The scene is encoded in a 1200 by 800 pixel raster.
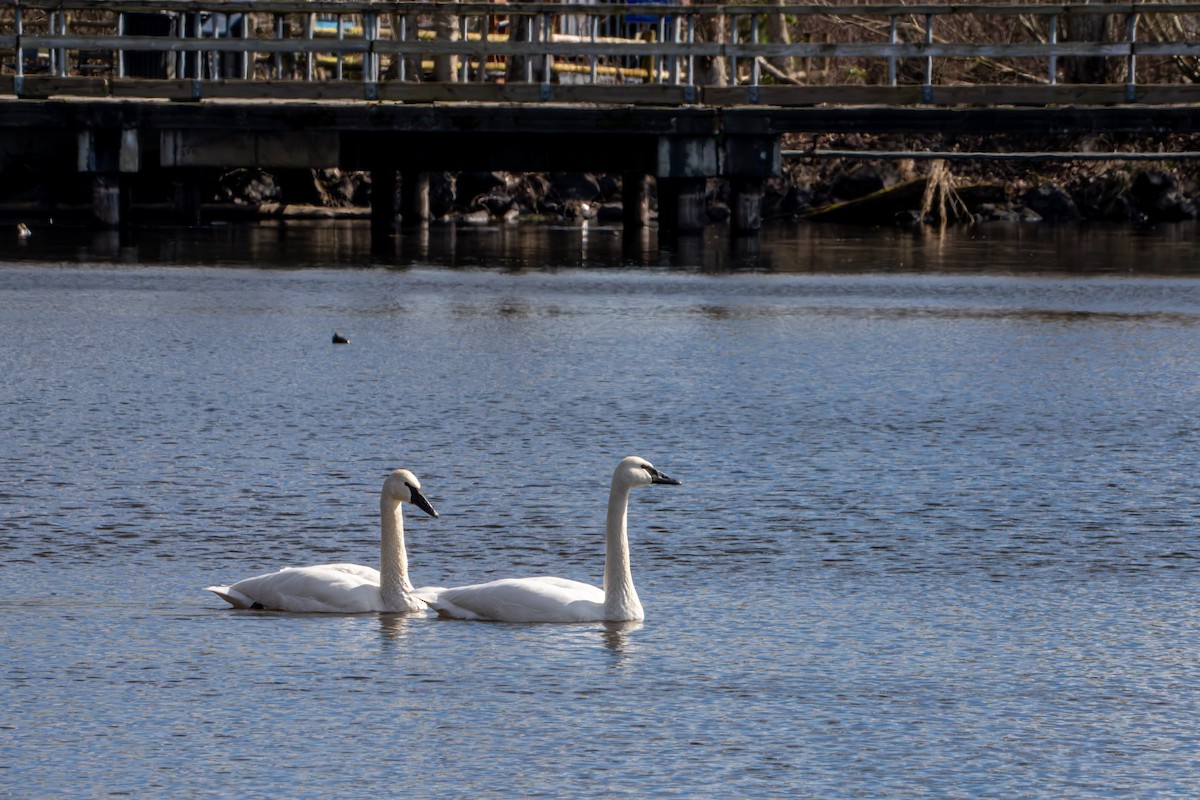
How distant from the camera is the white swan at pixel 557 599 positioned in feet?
32.8

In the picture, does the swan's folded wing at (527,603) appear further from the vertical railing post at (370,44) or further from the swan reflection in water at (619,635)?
the vertical railing post at (370,44)

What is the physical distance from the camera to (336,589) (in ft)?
33.5

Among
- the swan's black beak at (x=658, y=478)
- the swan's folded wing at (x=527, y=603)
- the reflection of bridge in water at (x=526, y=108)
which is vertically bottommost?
the swan's folded wing at (x=527, y=603)

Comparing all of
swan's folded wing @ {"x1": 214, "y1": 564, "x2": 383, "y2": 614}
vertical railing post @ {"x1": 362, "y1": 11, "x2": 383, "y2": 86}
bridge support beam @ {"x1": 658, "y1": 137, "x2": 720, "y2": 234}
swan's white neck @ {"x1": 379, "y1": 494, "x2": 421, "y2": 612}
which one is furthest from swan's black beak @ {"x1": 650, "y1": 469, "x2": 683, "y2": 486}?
vertical railing post @ {"x1": 362, "y1": 11, "x2": 383, "y2": 86}

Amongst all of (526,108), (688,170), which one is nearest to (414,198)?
(688,170)

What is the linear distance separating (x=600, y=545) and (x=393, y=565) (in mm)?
1896

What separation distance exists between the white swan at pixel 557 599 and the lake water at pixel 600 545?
0.11 m

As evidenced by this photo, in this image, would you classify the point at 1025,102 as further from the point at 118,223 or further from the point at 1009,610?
the point at 1009,610

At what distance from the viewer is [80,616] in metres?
10.0

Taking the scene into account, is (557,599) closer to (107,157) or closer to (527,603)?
(527,603)

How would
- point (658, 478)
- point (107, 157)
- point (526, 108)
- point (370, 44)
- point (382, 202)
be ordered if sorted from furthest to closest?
1. point (382, 202)
2. point (107, 157)
3. point (370, 44)
4. point (526, 108)
5. point (658, 478)

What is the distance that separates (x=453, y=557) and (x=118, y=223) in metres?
25.2

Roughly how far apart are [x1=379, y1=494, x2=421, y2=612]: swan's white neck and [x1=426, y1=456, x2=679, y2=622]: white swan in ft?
0.61

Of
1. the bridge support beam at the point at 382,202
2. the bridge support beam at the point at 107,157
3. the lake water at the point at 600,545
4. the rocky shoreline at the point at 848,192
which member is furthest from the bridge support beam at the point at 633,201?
the lake water at the point at 600,545
